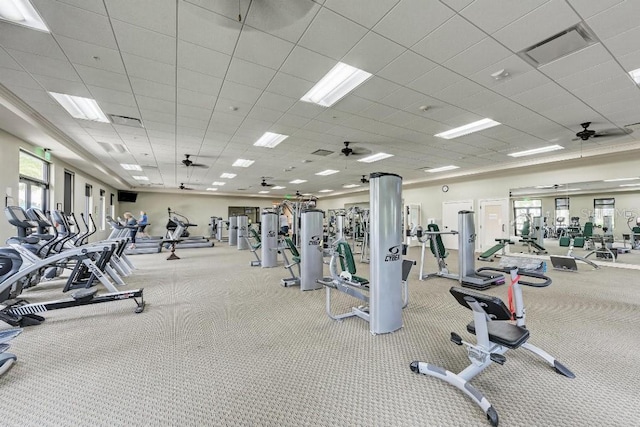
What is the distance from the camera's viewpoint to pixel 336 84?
3.74 meters

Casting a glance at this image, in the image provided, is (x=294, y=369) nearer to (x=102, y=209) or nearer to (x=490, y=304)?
(x=490, y=304)

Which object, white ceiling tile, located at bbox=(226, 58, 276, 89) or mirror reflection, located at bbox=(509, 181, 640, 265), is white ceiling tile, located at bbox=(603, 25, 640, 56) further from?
mirror reflection, located at bbox=(509, 181, 640, 265)

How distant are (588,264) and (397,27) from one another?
8235 mm

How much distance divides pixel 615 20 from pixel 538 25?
64 cm

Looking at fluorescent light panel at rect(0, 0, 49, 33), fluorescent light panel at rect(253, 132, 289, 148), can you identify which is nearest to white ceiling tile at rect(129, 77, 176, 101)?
fluorescent light panel at rect(0, 0, 49, 33)

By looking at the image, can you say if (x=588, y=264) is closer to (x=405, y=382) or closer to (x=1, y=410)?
(x=405, y=382)

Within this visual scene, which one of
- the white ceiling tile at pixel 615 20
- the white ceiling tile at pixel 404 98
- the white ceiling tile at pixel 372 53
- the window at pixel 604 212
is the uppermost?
the white ceiling tile at pixel 372 53

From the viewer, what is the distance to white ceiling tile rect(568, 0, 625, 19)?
222 centimetres

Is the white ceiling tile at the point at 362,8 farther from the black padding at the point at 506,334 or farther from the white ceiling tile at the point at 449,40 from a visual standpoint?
the black padding at the point at 506,334

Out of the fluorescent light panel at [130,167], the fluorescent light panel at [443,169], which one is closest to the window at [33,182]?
the fluorescent light panel at [130,167]

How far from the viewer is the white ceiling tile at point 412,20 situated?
7.55ft

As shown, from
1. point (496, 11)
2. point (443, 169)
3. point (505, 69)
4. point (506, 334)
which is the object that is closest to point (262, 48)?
point (496, 11)

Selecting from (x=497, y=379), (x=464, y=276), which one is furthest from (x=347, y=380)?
(x=464, y=276)

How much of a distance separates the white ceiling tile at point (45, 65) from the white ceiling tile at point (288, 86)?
2.39 meters
